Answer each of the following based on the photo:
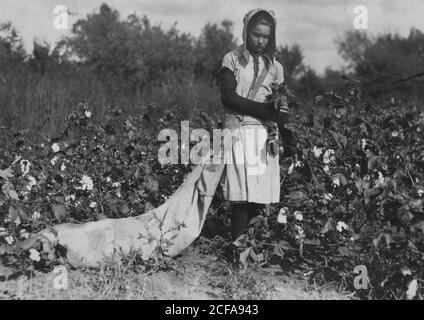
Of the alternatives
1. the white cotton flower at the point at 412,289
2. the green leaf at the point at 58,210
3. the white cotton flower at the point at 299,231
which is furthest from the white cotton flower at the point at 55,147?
the white cotton flower at the point at 412,289

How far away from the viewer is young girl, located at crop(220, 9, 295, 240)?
3.35 meters

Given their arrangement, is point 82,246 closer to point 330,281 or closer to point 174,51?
point 330,281

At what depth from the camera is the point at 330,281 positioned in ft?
10.8

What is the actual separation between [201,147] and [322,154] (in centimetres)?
97

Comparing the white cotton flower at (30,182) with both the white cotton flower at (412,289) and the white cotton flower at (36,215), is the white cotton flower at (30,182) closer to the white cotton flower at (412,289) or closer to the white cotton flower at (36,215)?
the white cotton flower at (36,215)

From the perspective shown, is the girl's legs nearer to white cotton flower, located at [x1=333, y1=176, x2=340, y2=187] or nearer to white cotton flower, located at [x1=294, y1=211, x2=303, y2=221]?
white cotton flower, located at [x1=294, y1=211, x2=303, y2=221]

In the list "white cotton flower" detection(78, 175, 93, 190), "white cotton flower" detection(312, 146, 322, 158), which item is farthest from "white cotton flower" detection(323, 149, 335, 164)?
"white cotton flower" detection(78, 175, 93, 190)

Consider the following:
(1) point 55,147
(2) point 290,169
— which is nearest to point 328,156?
(2) point 290,169

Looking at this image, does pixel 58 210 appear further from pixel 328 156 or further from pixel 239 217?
pixel 328 156

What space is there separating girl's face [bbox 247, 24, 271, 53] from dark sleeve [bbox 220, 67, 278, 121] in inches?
9.1

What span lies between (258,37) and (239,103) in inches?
17.8

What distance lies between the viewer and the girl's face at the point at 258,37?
3.36 metres

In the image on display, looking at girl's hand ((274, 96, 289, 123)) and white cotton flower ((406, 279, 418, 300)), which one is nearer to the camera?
white cotton flower ((406, 279, 418, 300))

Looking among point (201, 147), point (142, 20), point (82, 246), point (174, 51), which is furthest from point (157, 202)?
point (142, 20)
